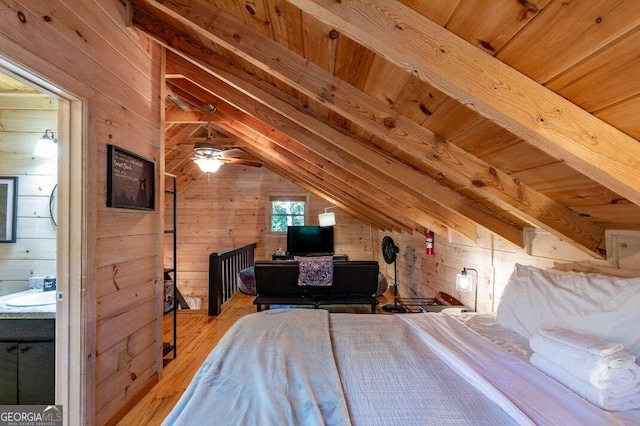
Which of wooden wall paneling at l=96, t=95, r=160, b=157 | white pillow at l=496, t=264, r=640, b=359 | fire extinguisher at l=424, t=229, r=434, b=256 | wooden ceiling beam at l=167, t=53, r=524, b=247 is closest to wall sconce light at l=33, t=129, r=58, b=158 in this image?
wooden wall paneling at l=96, t=95, r=160, b=157

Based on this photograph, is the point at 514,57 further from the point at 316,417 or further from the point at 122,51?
the point at 122,51

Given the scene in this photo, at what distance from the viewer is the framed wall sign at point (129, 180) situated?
6.23 feet

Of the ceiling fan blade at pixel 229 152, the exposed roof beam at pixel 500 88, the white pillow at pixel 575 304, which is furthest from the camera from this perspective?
the ceiling fan blade at pixel 229 152

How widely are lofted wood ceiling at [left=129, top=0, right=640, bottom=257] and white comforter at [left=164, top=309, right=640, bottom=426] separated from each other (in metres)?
0.80

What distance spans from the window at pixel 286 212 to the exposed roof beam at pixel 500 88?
5.99 meters

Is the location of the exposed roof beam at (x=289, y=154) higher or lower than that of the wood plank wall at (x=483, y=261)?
higher

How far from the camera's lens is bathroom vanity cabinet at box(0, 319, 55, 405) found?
1.74 m

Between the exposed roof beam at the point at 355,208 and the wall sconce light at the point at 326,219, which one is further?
the wall sconce light at the point at 326,219

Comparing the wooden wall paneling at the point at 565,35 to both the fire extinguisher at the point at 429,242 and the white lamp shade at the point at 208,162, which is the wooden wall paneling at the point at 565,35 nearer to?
the fire extinguisher at the point at 429,242

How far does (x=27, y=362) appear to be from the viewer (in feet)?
5.76

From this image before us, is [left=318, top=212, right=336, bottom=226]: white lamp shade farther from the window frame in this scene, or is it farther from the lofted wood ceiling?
the lofted wood ceiling

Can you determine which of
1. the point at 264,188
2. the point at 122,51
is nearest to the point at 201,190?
the point at 264,188

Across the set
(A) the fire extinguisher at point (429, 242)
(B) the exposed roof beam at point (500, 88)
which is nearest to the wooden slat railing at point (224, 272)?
(A) the fire extinguisher at point (429, 242)

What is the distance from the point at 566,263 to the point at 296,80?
1.98 metres
